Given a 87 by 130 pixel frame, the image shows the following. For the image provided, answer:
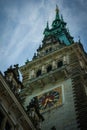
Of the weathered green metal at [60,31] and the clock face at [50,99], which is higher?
the weathered green metal at [60,31]

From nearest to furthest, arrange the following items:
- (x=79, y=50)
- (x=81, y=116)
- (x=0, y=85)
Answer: (x=0, y=85) < (x=81, y=116) < (x=79, y=50)

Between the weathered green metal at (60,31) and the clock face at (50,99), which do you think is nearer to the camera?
the clock face at (50,99)

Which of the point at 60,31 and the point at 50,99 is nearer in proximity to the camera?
the point at 50,99

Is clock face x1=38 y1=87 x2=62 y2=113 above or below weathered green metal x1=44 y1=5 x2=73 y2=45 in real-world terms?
below

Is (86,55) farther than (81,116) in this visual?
Yes

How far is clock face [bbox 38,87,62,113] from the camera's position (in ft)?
110

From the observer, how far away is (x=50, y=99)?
3491cm

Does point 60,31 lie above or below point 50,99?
above

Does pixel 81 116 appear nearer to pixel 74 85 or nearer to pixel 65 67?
pixel 74 85

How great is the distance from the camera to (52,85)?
1503 inches

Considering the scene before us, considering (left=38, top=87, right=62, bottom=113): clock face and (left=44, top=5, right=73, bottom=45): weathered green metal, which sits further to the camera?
(left=44, top=5, right=73, bottom=45): weathered green metal

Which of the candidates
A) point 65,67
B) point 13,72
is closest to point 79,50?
point 65,67

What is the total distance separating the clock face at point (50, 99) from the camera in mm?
33641

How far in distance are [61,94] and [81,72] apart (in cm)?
503
